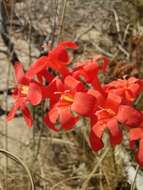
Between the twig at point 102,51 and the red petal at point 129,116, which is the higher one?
the red petal at point 129,116

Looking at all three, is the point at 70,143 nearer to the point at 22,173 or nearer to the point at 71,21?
the point at 22,173

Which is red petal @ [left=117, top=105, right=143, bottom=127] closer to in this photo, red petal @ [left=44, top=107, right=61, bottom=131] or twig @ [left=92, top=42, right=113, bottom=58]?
red petal @ [left=44, top=107, right=61, bottom=131]

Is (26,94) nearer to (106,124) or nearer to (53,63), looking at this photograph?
(53,63)

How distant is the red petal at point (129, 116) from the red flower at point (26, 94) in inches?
7.4

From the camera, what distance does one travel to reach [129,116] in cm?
106

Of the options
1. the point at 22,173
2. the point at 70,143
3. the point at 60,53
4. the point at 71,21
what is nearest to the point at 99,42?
the point at 71,21

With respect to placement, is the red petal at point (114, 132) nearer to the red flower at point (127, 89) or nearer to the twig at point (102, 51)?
the red flower at point (127, 89)

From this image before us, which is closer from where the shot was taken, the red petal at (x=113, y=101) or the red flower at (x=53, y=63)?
the red petal at (x=113, y=101)

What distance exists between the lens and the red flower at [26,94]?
1166 mm

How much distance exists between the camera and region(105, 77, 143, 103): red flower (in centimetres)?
113

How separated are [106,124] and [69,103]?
0.35ft

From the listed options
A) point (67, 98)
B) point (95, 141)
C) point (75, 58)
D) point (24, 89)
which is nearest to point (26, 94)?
point (24, 89)

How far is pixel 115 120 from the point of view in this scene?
1.12m

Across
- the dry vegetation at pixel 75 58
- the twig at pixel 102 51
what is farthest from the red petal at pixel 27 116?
the twig at pixel 102 51
